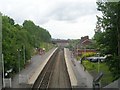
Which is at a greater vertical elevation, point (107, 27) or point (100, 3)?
point (100, 3)

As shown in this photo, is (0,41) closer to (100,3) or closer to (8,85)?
(8,85)

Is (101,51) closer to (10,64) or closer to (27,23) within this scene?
(10,64)

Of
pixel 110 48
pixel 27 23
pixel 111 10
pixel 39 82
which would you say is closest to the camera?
pixel 111 10

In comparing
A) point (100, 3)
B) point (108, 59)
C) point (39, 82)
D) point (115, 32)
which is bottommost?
point (39, 82)

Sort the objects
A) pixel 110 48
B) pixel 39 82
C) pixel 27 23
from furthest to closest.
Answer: pixel 27 23, pixel 39 82, pixel 110 48

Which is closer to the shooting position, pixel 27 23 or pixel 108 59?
pixel 108 59

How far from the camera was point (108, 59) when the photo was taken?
34688 mm

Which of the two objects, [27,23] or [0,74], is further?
[27,23]

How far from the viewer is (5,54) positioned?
3697 cm

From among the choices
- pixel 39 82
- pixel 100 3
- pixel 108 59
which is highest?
pixel 100 3

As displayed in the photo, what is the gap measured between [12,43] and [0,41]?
5641 mm

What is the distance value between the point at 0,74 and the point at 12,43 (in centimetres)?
687

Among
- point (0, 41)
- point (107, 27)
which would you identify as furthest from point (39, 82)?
point (107, 27)

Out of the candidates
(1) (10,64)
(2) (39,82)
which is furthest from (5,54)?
(2) (39,82)
